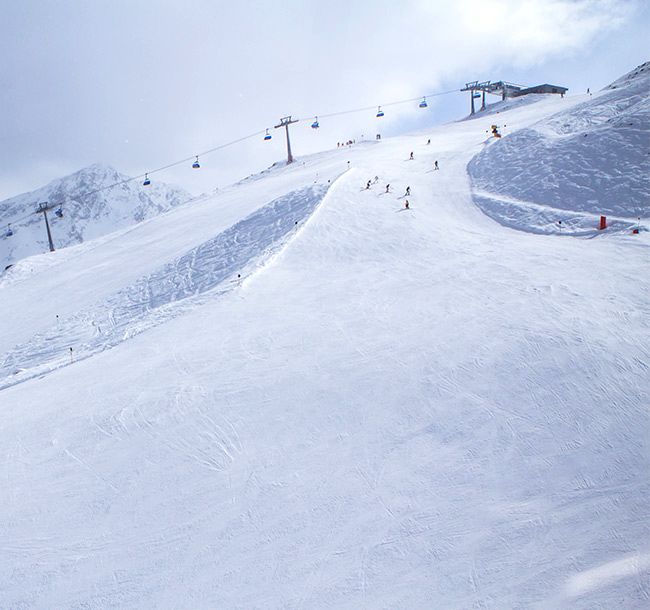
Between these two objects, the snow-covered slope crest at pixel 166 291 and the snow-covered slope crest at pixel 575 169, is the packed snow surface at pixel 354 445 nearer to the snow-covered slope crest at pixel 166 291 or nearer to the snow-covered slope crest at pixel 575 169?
the snow-covered slope crest at pixel 166 291

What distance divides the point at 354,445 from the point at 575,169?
21.6m

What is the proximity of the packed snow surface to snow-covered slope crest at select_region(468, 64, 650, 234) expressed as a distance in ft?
10.2

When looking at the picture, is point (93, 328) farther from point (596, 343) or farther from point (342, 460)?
point (596, 343)

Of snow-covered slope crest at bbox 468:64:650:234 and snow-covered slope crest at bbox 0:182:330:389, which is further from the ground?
snow-covered slope crest at bbox 468:64:650:234

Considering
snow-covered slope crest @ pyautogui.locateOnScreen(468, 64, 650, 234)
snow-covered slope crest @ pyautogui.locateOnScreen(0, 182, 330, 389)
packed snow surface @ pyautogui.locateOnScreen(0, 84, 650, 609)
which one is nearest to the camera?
packed snow surface @ pyautogui.locateOnScreen(0, 84, 650, 609)

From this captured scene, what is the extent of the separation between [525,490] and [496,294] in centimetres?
719

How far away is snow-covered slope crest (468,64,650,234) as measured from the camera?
1969cm

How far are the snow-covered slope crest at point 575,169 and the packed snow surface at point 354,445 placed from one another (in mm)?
3119

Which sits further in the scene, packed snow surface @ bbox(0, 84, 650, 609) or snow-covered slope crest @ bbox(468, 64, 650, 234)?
snow-covered slope crest @ bbox(468, 64, 650, 234)

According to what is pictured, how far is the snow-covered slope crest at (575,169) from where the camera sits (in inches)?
775

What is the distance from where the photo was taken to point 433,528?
7.01 m

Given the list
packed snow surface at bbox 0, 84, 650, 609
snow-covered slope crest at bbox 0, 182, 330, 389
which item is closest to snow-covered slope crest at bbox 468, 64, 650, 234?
packed snow surface at bbox 0, 84, 650, 609

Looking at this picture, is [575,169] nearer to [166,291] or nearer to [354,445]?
[354,445]

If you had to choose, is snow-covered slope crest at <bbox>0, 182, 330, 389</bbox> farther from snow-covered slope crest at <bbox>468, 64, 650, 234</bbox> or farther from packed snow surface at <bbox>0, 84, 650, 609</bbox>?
snow-covered slope crest at <bbox>468, 64, 650, 234</bbox>
